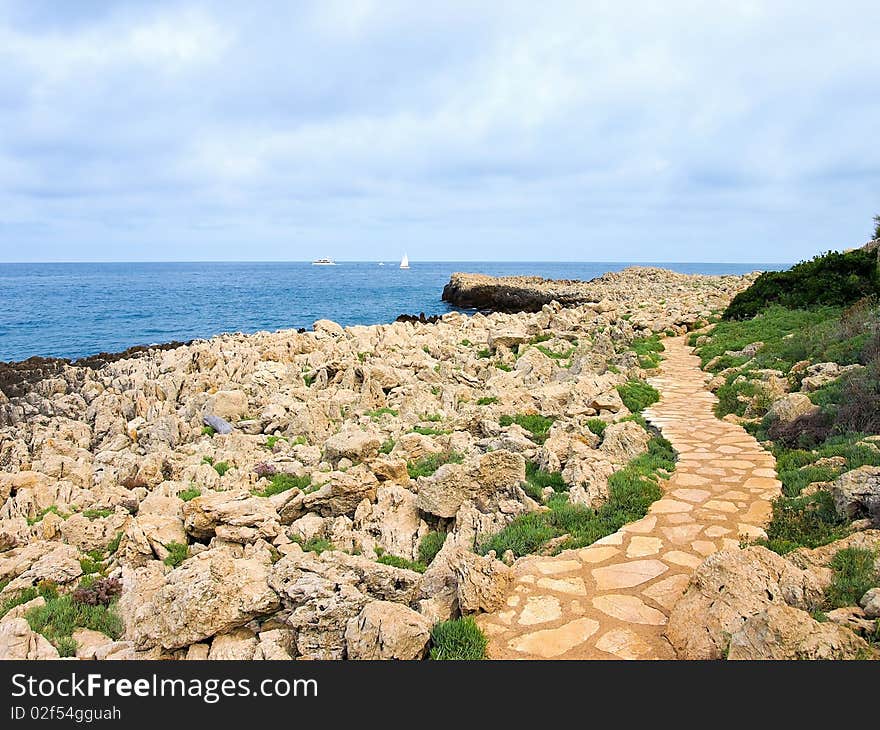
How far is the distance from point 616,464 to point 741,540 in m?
2.27

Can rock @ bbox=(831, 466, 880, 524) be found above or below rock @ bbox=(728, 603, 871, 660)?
above

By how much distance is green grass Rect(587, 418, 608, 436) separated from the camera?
974cm

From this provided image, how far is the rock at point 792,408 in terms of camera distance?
9.18 meters

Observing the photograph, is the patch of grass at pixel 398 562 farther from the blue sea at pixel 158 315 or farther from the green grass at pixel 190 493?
the blue sea at pixel 158 315

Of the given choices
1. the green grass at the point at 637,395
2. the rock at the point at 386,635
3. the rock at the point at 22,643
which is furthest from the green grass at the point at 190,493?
the green grass at the point at 637,395

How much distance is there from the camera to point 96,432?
47.8 feet

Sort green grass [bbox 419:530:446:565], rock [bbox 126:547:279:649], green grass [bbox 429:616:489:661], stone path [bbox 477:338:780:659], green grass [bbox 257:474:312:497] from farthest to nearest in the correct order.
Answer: green grass [bbox 257:474:312:497], green grass [bbox 419:530:446:565], rock [bbox 126:547:279:649], stone path [bbox 477:338:780:659], green grass [bbox 429:616:489:661]

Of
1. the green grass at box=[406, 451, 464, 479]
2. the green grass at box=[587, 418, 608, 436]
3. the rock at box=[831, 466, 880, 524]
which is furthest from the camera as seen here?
the green grass at box=[587, 418, 608, 436]

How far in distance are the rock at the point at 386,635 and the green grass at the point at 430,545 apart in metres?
2.47

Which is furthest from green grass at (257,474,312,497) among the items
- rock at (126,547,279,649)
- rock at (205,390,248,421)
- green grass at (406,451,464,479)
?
rock at (205,390,248,421)

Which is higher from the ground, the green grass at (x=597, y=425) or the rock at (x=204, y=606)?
the green grass at (x=597, y=425)

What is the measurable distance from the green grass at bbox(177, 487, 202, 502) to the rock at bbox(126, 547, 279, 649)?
12.2 ft

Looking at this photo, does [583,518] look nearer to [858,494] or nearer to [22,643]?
[858,494]

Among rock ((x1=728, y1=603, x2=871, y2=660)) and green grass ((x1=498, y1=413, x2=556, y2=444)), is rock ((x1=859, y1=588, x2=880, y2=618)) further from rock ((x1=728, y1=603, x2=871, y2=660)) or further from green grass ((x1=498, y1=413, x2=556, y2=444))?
green grass ((x1=498, y1=413, x2=556, y2=444))
